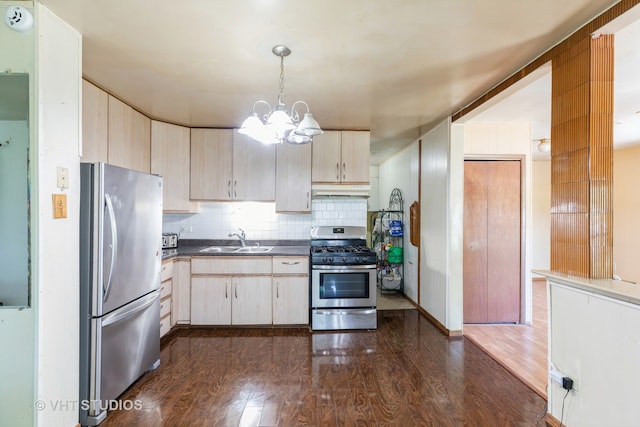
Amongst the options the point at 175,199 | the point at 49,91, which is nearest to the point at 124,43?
the point at 49,91

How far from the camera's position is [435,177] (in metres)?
3.67

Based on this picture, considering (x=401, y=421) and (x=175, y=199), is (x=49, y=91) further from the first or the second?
(x=401, y=421)

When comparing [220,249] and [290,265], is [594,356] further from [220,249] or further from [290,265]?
[220,249]

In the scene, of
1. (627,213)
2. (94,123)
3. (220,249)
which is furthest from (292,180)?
(627,213)

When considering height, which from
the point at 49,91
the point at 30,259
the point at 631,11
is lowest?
the point at 30,259

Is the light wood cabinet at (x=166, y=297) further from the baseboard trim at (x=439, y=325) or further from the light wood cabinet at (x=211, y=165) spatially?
the baseboard trim at (x=439, y=325)

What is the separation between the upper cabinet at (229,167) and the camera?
3.75m

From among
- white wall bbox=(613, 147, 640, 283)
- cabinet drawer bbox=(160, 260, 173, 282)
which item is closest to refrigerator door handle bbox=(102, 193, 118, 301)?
cabinet drawer bbox=(160, 260, 173, 282)

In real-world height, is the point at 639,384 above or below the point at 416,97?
below

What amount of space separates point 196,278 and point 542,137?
193 inches

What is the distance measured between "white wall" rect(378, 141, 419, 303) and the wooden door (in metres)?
0.84

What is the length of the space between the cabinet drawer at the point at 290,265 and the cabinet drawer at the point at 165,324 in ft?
4.01

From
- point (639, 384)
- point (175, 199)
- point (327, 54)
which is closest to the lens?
point (639, 384)

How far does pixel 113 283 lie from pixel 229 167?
2.06 m
